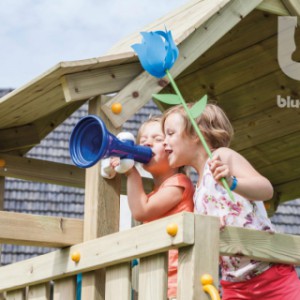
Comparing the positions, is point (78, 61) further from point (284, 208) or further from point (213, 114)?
point (284, 208)

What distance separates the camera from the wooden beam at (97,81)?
4.44 metres

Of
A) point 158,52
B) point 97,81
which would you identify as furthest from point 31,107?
point 158,52

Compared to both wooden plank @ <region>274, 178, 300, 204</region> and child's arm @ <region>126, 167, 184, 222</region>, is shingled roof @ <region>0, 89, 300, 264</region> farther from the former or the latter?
child's arm @ <region>126, 167, 184, 222</region>

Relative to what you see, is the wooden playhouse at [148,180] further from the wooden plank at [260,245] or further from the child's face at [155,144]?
the child's face at [155,144]

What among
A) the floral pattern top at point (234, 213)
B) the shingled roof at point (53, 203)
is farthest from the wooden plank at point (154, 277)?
the shingled roof at point (53, 203)

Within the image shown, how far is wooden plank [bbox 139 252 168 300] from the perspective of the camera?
3.60 m

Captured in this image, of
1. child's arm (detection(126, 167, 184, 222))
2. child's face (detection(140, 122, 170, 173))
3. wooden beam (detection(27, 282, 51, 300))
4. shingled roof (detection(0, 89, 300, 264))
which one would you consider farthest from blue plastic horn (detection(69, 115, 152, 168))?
shingled roof (detection(0, 89, 300, 264))

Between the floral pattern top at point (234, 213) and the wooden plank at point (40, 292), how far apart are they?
861 millimetres

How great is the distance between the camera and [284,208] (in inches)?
763

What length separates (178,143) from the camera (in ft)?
14.0

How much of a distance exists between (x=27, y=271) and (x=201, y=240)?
140cm

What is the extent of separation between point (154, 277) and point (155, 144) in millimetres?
1081

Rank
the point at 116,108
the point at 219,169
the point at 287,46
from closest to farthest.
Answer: the point at 219,169, the point at 116,108, the point at 287,46

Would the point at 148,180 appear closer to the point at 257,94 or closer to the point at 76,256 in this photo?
the point at 257,94
